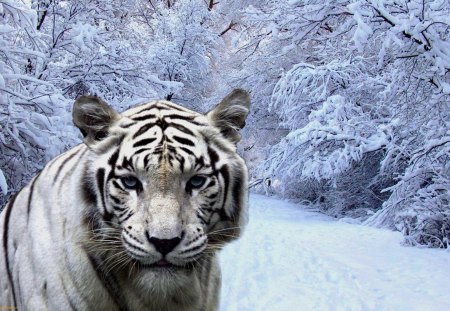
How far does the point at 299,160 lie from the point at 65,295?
34.5 feet

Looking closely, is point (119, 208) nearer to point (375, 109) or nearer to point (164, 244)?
point (164, 244)

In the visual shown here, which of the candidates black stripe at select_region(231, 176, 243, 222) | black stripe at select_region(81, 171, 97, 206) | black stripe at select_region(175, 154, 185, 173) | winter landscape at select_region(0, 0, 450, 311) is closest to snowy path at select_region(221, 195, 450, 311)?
winter landscape at select_region(0, 0, 450, 311)

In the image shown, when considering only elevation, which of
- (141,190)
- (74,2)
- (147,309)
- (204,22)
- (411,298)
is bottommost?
(411,298)

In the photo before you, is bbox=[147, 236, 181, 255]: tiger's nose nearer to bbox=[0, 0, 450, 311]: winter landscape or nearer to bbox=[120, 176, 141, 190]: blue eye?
bbox=[120, 176, 141, 190]: blue eye

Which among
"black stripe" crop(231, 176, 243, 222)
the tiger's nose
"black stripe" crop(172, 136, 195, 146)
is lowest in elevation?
the tiger's nose

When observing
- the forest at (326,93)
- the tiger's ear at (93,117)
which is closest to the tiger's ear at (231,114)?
the tiger's ear at (93,117)

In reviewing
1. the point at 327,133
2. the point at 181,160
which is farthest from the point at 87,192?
the point at 327,133

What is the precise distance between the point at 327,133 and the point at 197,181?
961 cm

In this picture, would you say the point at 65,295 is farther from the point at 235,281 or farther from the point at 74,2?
the point at 74,2

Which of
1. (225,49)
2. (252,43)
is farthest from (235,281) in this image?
(225,49)

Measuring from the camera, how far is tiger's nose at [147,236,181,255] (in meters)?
2.01

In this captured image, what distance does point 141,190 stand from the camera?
7.08 ft

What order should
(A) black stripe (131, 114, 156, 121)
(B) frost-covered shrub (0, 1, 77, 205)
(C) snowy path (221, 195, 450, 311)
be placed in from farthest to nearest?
(C) snowy path (221, 195, 450, 311)
(B) frost-covered shrub (0, 1, 77, 205)
(A) black stripe (131, 114, 156, 121)

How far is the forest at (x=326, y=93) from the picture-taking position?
21.3 feet
